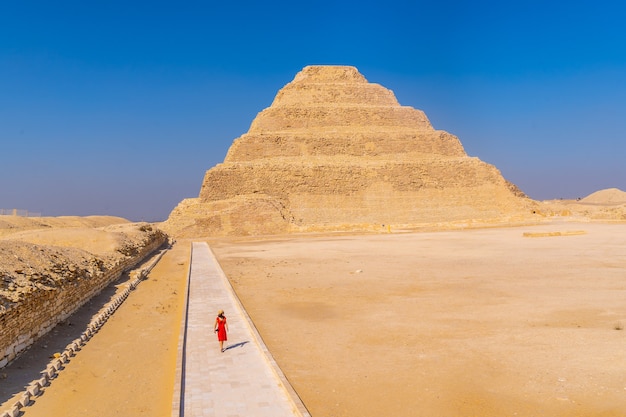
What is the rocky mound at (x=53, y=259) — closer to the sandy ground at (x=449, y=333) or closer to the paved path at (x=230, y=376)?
the paved path at (x=230, y=376)

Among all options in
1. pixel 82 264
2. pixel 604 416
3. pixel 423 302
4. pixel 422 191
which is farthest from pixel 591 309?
pixel 422 191

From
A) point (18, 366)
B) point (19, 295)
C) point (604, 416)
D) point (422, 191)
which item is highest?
point (422, 191)

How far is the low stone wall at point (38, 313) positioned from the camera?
8.00m

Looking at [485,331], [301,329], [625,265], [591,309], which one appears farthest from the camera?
[625,265]

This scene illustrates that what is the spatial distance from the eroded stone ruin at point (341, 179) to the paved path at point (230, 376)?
30110mm

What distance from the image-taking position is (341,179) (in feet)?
150

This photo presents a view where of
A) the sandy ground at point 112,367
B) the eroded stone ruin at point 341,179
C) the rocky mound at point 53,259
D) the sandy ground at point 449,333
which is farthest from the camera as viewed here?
the eroded stone ruin at point 341,179

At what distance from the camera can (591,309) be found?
1059cm

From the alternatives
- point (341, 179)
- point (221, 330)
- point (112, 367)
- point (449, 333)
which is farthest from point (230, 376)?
point (341, 179)

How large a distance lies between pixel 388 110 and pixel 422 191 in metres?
11.4

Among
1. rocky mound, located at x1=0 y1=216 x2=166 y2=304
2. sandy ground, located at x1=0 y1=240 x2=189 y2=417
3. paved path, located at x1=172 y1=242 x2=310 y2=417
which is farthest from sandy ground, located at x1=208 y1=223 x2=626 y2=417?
rocky mound, located at x1=0 y1=216 x2=166 y2=304

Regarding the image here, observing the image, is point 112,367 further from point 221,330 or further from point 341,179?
point 341,179

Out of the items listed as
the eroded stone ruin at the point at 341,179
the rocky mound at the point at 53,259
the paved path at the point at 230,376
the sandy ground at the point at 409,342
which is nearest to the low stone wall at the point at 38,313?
the rocky mound at the point at 53,259

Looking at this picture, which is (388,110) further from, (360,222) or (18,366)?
(18,366)
